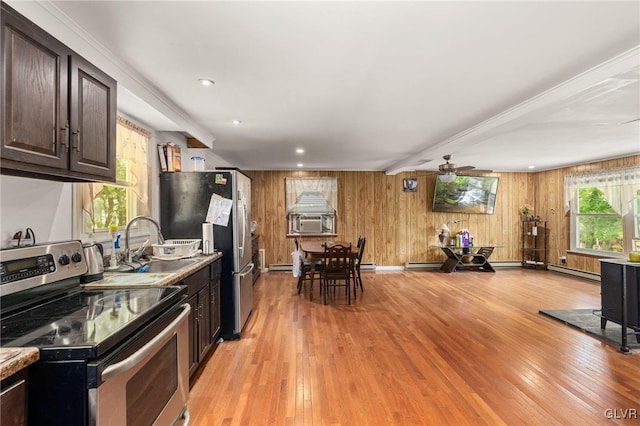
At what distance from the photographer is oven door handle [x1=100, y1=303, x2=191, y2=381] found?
1.06m

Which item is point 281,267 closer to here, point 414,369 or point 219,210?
point 219,210

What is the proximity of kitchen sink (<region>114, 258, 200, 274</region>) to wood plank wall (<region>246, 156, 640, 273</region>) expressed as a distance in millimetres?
4356

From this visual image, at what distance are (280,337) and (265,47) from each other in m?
2.77

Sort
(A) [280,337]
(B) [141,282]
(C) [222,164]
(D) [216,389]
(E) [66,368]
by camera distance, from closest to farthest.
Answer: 1. (E) [66,368]
2. (B) [141,282]
3. (D) [216,389]
4. (A) [280,337]
5. (C) [222,164]

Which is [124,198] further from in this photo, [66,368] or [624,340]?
[624,340]

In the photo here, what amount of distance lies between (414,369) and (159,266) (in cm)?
229

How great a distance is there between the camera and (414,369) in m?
2.62

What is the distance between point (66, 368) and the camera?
992mm

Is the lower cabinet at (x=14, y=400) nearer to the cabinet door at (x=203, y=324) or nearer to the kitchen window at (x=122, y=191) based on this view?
the kitchen window at (x=122, y=191)

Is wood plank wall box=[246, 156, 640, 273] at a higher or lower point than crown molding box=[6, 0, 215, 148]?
lower

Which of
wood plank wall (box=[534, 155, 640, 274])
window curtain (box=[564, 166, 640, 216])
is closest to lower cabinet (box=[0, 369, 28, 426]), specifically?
window curtain (box=[564, 166, 640, 216])

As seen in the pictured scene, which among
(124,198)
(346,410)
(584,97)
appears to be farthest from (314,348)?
(584,97)

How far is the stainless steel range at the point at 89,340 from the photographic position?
3.25 feet

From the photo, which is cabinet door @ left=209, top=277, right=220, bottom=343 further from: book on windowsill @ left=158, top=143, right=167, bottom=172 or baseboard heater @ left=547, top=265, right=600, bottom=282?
baseboard heater @ left=547, top=265, right=600, bottom=282
